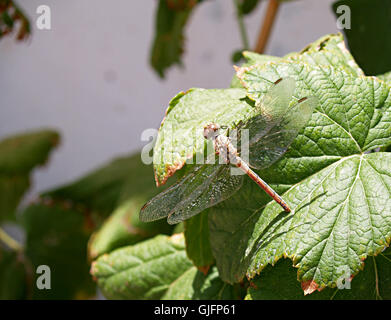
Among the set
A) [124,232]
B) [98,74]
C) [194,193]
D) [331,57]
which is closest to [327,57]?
[331,57]

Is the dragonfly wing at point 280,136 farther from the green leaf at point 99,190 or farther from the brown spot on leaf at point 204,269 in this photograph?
the green leaf at point 99,190

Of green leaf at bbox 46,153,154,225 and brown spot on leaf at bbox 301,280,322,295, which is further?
green leaf at bbox 46,153,154,225

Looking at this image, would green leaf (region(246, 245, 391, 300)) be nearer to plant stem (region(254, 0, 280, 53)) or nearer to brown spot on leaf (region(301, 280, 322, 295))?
brown spot on leaf (region(301, 280, 322, 295))

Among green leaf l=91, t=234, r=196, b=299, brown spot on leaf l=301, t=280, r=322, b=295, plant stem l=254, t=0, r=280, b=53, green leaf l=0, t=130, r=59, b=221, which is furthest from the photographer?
green leaf l=0, t=130, r=59, b=221

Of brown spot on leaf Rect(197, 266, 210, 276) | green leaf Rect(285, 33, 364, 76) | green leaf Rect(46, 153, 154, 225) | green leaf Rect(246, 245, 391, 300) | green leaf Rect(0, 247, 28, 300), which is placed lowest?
green leaf Rect(0, 247, 28, 300)

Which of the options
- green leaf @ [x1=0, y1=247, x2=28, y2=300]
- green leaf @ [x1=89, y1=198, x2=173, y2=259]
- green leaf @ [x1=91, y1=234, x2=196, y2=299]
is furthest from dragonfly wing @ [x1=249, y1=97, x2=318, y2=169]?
green leaf @ [x1=0, y1=247, x2=28, y2=300]

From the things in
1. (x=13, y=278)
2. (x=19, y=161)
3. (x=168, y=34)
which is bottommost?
(x=13, y=278)

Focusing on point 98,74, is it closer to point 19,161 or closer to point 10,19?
point 19,161
